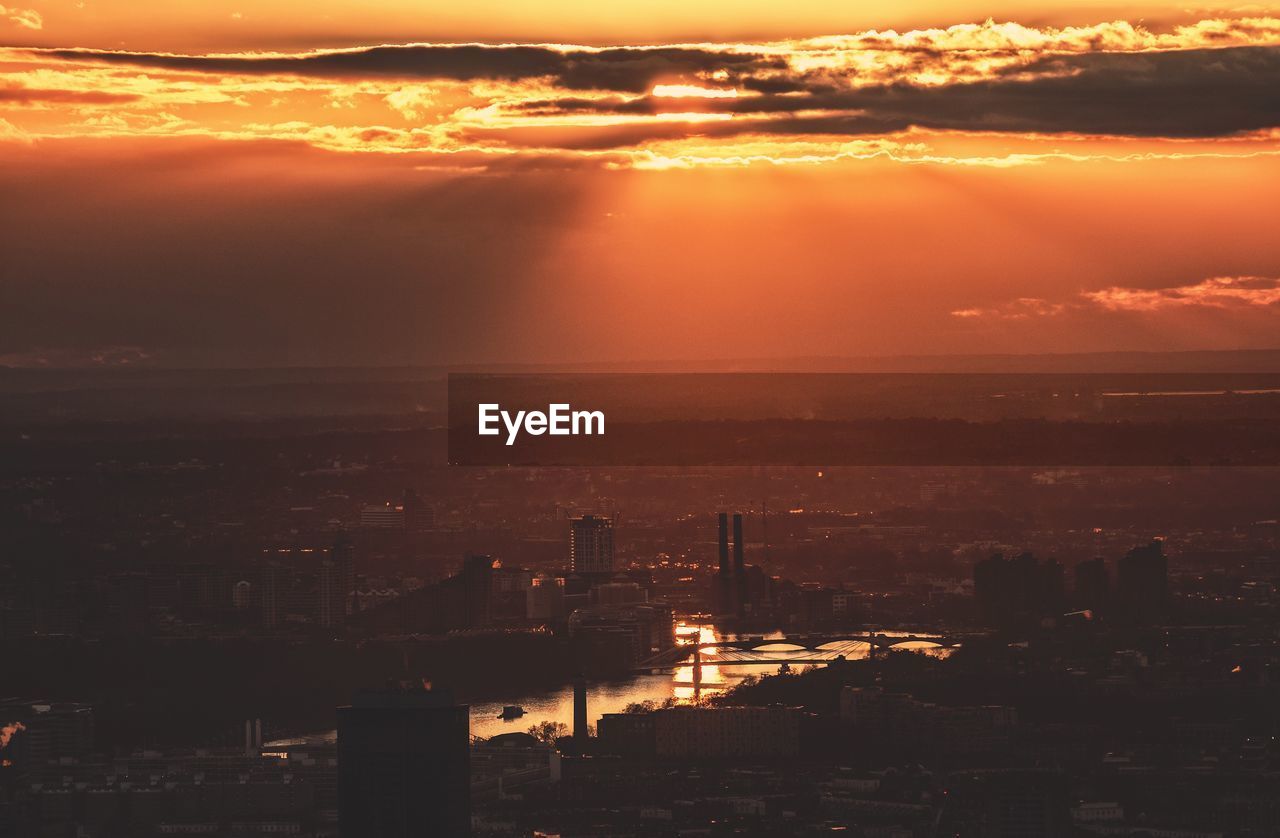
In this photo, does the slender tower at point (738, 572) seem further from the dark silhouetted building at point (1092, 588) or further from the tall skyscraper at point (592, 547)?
the dark silhouetted building at point (1092, 588)

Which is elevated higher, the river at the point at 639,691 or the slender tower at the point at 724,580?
the slender tower at the point at 724,580

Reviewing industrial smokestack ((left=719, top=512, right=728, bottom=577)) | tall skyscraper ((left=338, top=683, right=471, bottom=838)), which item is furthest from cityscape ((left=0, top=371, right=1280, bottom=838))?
industrial smokestack ((left=719, top=512, right=728, bottom=577))

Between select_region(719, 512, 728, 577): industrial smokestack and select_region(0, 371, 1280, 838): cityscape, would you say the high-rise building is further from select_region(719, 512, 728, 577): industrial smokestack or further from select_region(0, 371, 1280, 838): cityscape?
select_region(719, 512, 728, 577): industrial smokestack

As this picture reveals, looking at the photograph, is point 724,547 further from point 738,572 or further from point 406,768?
point 406,768

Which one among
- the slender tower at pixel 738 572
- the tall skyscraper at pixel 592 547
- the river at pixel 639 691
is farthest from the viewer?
the tall skyscraper at pixel 592 547

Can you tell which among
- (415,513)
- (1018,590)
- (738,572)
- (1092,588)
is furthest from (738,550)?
(415,513)

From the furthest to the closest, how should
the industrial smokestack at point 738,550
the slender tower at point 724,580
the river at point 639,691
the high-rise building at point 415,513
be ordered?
the high-rise building at point 415,513 → the industrial smokestack at point 738,550 → the slender tower at point 724,580 → the river at point 639,691

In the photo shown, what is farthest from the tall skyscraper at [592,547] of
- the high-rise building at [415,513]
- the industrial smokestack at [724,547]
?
the high-rise building at [415,513]
